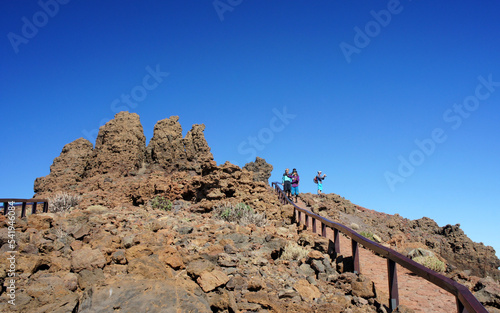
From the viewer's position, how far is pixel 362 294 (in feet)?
20.0

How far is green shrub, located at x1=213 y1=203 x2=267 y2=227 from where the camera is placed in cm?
1161

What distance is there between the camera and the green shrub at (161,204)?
1416 centimetres

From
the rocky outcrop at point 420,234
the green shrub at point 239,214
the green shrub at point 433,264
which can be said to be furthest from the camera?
the rocky outcrop at point 420,234

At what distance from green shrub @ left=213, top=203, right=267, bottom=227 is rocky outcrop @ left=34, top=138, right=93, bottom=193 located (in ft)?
38.9

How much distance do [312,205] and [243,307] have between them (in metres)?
15.3

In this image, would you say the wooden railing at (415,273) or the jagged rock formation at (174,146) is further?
the jagged rock formation at (174,146)

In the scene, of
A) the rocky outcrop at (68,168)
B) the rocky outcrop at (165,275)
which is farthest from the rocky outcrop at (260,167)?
the rocky outcrop at (165,275)

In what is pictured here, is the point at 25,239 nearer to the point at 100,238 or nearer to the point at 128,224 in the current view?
the point at 100,238

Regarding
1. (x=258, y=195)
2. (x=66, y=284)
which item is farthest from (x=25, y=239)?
(x=258, y=195)

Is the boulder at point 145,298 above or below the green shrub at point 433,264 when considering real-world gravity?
below

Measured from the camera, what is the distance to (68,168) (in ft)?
77.5

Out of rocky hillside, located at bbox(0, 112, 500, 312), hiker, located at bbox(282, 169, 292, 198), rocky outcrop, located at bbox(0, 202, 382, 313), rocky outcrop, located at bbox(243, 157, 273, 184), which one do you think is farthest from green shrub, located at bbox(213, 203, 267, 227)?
rocky outcrop, located at bbox(243, 157, 273, 184)

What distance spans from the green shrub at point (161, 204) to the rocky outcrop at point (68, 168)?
8387 millimetres

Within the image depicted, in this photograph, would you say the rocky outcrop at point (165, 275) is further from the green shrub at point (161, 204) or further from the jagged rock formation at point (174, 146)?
the jagged rock formation at point (174, 146)
